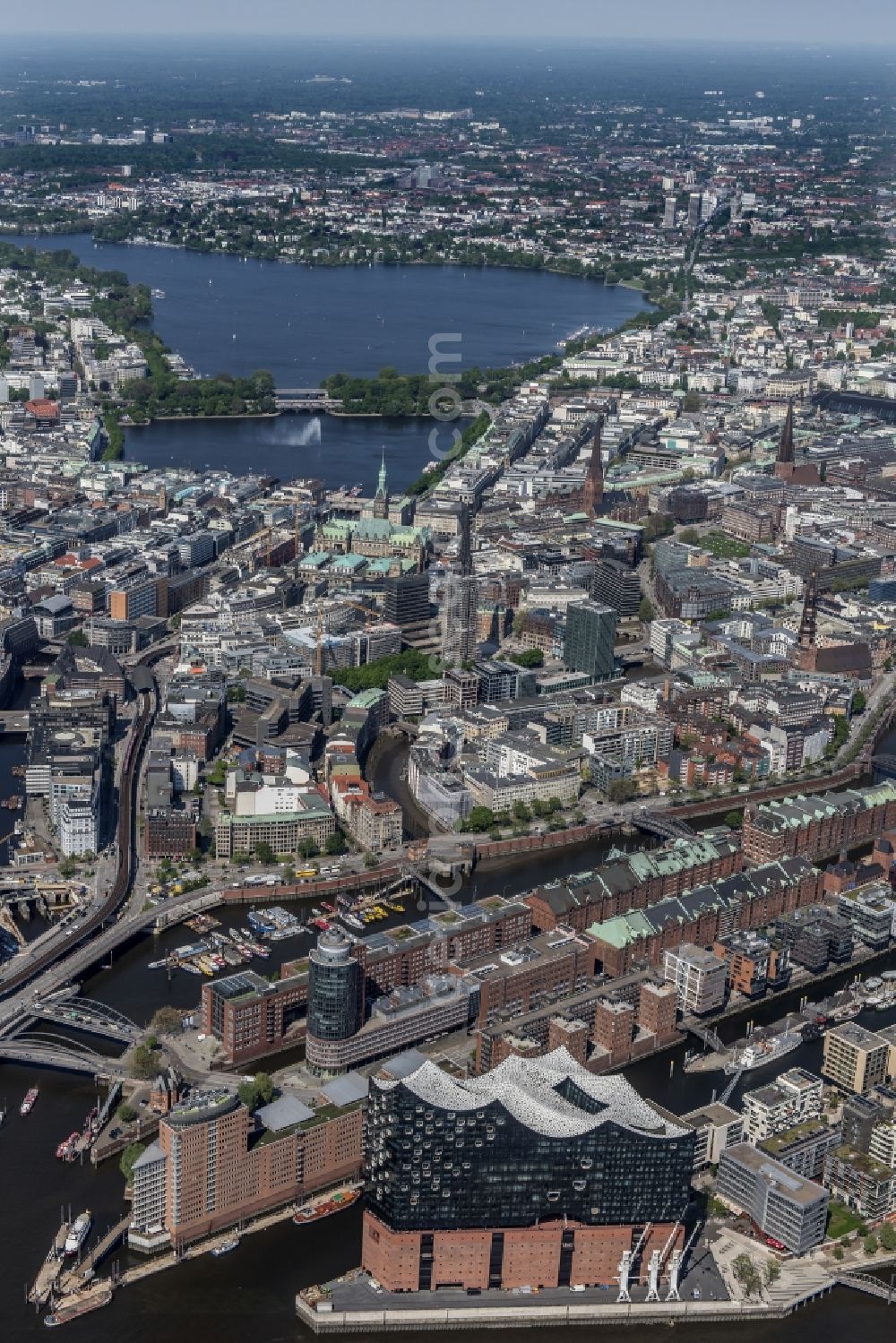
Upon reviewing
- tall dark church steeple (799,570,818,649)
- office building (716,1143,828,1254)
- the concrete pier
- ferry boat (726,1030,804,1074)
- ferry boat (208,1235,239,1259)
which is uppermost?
tall dark church steeple (799,570,818,649)

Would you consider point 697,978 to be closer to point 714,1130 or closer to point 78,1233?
point 714,1130

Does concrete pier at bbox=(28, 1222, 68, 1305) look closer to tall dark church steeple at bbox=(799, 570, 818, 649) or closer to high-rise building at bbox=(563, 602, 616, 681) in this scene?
high-rise building at bbox=(563, 602, 616, 681)

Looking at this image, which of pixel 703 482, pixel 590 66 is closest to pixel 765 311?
pixel 703 482

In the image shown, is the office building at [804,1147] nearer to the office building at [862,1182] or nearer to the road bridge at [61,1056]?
the office building at [862,1182]

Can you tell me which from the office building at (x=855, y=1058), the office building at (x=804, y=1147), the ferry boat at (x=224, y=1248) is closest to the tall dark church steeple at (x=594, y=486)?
the office building at (x=855, y=1058)

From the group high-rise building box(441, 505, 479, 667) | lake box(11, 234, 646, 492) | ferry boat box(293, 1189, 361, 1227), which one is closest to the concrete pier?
ferry boat box(293, 1189, 361, 1227)

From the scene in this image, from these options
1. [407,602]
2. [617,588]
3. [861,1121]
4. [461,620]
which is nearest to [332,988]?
[861,1121]

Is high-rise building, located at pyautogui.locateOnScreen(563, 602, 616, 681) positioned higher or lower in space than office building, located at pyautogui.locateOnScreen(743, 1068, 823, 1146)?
higher
